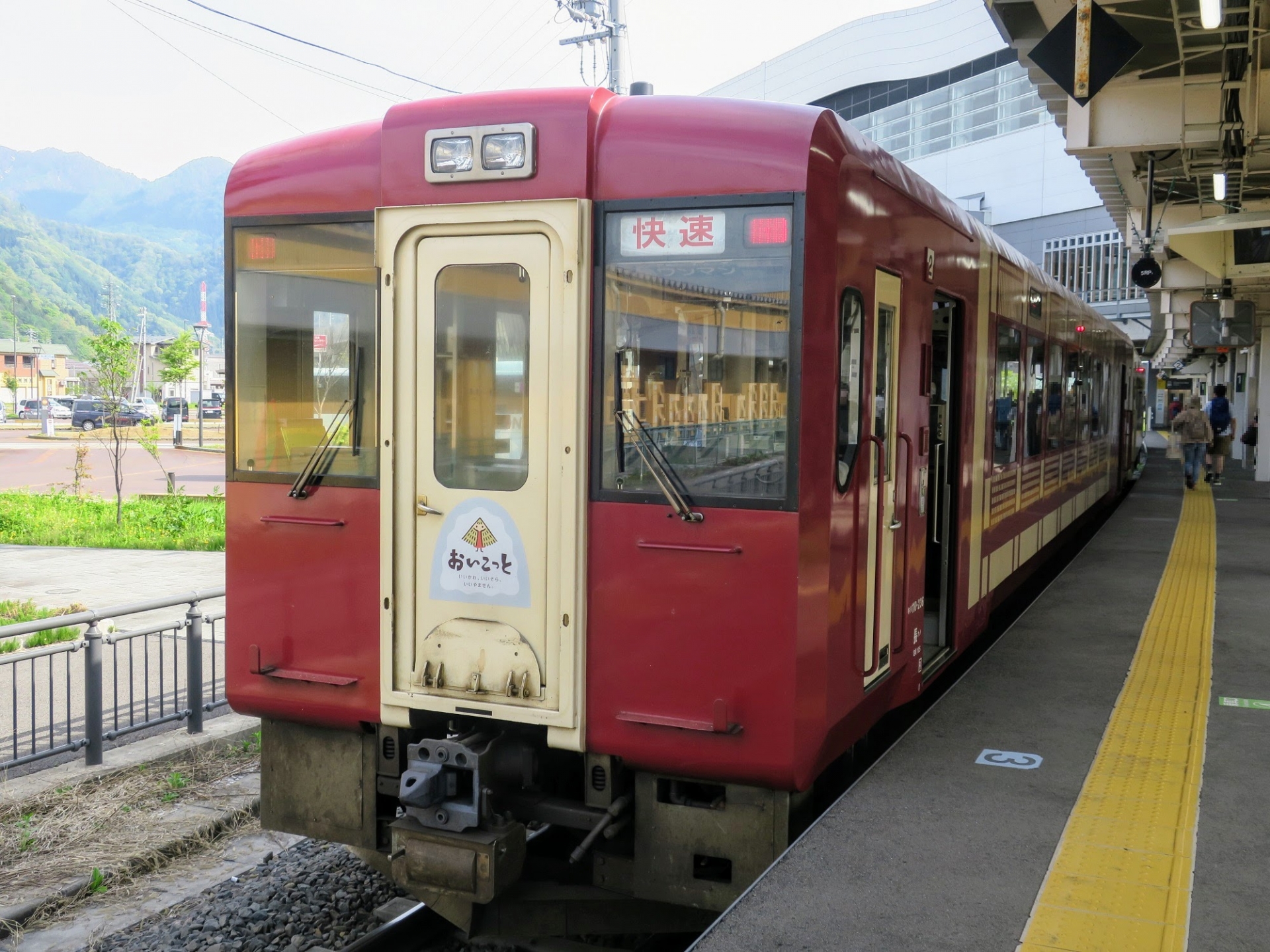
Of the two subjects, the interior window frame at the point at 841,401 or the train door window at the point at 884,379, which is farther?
the train door window at the point at 884,379

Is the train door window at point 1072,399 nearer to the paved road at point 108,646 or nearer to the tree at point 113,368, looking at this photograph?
the paved road at point 108,646

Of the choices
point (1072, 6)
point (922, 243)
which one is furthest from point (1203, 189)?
point (922, 243)

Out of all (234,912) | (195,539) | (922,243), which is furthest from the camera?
(195,539)

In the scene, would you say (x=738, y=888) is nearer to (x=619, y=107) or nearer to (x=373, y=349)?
(x=373, y=349)

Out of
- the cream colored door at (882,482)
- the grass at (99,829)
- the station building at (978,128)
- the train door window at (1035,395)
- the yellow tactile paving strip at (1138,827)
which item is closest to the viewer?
the yellow tactile paving strip at (1138,827)

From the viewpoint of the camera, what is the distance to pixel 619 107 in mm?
4051

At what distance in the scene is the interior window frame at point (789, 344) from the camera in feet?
12.5

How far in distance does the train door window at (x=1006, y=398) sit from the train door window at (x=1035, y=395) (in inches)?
16.4

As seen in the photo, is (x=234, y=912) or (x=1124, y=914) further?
(x=234, y=912)

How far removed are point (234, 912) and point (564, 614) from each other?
6.74ft

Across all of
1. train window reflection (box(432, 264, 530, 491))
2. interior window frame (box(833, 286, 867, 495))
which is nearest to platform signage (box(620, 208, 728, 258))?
train window reflection (box(432, 264, 530, 491))

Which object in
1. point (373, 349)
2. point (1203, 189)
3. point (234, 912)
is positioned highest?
point (1203, 189)

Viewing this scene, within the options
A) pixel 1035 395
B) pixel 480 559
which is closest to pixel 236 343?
pixel 480 559

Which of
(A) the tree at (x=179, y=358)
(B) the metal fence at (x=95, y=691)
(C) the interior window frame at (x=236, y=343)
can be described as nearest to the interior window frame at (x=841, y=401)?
(C) the interior window frame at (x=236, y=343)
